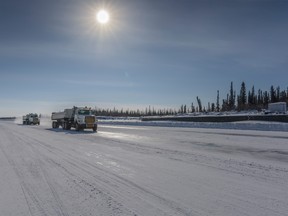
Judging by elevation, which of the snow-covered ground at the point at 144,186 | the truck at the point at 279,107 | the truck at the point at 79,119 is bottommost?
the snow-covered ground at the point at 144,186

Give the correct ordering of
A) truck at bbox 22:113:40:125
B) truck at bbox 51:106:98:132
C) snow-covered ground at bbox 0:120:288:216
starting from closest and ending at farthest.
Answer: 1. snow-covered ground at bbox 0:120:288:216
2. truck at bbox 51:106:98:132
3. truck at bbox 22:113:40:125

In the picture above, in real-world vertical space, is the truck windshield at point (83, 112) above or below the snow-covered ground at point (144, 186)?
above

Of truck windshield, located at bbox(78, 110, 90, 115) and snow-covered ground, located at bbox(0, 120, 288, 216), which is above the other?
truck windshield, located at bbox(78, 110, 90, 115)

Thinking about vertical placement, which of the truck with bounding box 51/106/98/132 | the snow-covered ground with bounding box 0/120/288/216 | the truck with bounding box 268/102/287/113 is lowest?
the snow-covered ground with bounding box 0/120/288/216

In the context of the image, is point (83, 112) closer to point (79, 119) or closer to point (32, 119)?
point (79, 119)

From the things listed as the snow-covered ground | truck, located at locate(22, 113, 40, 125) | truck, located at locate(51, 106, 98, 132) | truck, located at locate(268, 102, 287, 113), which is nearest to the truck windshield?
truck, located at locate(51, 106, 98, 132)

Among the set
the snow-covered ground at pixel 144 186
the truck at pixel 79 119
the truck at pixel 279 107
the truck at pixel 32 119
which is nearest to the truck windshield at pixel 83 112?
the truck at pixel 79 119

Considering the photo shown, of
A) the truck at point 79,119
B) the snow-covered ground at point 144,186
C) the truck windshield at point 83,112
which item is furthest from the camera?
the truck windshield at point 83,112

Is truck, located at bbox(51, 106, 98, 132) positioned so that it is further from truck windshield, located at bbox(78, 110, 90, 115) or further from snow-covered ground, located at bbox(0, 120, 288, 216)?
snow-covered ground, located at bbox(0, 120, 288, 216)

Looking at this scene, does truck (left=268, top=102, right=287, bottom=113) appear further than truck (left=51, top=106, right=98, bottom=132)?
Yes

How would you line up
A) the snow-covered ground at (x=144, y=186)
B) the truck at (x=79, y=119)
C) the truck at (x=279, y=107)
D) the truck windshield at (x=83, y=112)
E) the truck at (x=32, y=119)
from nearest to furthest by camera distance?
the snow-covered ground at (x=144, y=186), the truck at (x=79, y=119), the truck windshield at (x=83, y=112), the truck at (x=279, y=107), the truck at (x=32, y=119)

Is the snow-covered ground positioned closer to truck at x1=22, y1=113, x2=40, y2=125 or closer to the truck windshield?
the truck windshield

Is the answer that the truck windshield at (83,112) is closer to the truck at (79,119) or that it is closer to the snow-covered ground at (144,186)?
the truck at (79,119)

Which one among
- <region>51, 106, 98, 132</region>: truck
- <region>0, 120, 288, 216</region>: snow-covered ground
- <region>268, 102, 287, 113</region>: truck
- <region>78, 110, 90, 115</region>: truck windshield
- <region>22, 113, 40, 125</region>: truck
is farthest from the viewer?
<region>22, 113, 40, 125</region>: truck
